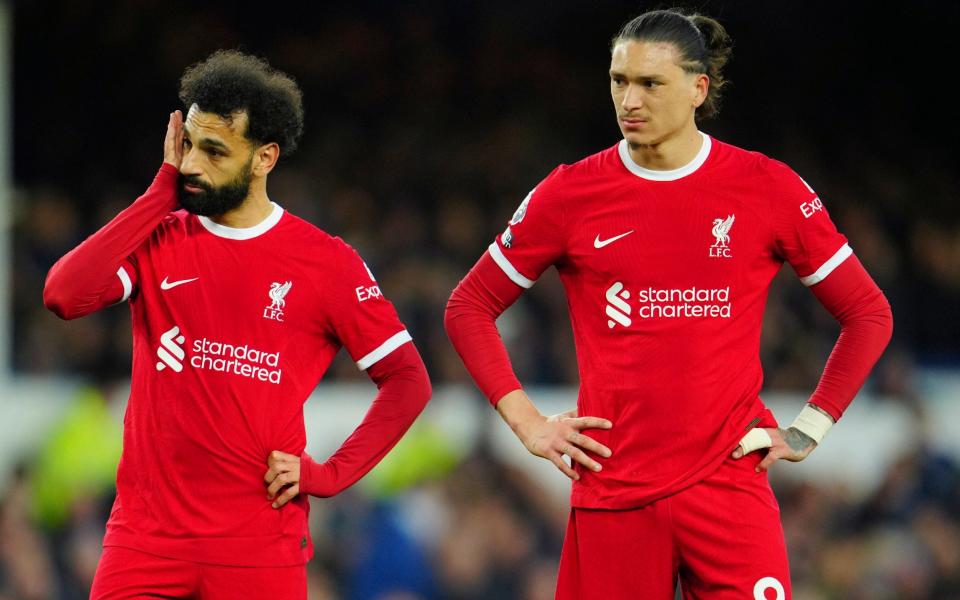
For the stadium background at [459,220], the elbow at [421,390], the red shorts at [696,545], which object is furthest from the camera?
the stadium background at [459,220]

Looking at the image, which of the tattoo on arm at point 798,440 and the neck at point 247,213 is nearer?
the tattoo on arm at point 798,440

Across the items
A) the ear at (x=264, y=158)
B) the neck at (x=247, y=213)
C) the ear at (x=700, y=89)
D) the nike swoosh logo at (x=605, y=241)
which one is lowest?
the nike swoosh logo at (x=605, y=241)

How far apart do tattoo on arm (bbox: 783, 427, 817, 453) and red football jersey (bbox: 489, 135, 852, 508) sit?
0.34 feet

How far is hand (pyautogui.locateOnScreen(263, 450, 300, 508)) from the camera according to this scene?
4.09 meters

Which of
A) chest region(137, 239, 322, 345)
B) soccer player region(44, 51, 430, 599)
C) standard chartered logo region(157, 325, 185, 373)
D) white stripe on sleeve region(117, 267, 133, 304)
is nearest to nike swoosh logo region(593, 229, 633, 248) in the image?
soccer player region(44, 51, 430, 599)

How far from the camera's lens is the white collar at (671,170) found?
161 inches

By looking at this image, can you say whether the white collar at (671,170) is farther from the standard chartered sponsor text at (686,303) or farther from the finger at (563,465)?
the finger at (563,465)

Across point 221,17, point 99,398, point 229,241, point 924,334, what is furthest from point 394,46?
point 229,241

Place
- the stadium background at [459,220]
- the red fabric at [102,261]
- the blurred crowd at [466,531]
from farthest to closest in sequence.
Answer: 1. the stadium background at [459,220]
2. the blurred crowd at [466,531]
3. the red fabric at [102,261]

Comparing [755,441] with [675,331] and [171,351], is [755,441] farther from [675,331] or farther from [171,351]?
[171,351]

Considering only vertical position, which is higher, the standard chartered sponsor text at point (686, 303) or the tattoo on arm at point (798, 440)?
the standard chartered sponsor text at point (686, 303)

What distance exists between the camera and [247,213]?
4.25 metres

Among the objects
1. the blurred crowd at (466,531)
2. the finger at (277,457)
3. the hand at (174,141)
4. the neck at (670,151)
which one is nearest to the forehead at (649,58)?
the neck at (670,151)

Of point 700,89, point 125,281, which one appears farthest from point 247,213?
point 700,89
